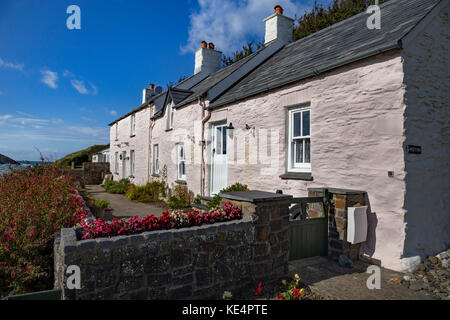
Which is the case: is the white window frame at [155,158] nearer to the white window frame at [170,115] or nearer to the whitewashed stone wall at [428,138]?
the white window frame at [170,115]

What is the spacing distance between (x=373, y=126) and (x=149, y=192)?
10484 millimetres

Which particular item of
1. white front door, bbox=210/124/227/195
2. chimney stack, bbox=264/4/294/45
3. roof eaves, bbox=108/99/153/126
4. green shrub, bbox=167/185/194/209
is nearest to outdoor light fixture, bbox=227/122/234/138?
white front door, bbox=210/124/227/195

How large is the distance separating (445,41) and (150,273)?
6.81 metres

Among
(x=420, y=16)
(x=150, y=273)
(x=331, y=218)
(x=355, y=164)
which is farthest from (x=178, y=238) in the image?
(x=420, y=16)

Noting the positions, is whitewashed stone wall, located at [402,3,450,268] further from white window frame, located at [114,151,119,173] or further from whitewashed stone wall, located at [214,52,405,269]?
white window frame, located at [114,151,119,173]

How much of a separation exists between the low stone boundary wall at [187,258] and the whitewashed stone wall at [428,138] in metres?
2.32

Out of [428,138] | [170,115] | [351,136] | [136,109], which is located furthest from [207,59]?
[428,138]

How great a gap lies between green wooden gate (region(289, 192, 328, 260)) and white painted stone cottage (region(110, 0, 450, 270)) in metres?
0.68

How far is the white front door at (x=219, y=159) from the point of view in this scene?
9148 mm

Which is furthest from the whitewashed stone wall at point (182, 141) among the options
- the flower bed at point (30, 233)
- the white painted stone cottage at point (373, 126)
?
the flower bed at point (30, 233)

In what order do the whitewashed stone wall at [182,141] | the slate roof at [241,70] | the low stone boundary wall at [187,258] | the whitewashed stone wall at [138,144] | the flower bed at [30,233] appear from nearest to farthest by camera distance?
1. the low stone boundary wall at [187,258]
2. the flower bed at [30,233]
3. the slate roof at [241,70]
4. the whitewashed stone wall at [182,141]
5. the whitewashed stone wall at [138,144]

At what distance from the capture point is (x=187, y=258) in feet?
10.7

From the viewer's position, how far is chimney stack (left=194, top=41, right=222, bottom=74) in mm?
15117

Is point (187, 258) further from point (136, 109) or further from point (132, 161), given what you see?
point (132, 161)
